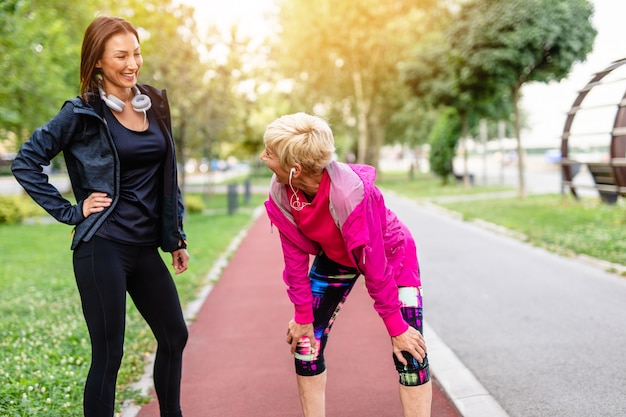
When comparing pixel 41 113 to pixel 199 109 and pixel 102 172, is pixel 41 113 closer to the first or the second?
pixel 199 109

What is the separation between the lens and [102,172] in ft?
8.11

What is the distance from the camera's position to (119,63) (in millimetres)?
2518

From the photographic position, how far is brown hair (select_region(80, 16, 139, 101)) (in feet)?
8.14

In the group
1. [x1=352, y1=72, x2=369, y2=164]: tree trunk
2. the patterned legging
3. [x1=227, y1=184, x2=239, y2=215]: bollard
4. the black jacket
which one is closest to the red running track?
the patterned legging

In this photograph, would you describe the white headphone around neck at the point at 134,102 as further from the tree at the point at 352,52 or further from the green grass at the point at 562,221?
the tree at the point at 352,52

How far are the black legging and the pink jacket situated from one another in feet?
1.96

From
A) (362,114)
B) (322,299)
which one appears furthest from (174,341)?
(362,114)

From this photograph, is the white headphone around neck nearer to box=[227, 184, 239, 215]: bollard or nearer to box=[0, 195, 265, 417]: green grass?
box=[0, 195, 265, 417]: green grass

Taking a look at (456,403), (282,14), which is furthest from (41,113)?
(282,14)

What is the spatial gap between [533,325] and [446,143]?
70.1ft

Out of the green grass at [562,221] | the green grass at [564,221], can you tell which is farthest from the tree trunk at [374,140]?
the green grass at [564,221]

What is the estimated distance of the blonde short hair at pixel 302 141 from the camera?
232 centimetres

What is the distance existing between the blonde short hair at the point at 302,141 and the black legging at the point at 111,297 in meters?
0.79

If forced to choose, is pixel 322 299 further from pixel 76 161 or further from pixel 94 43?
pixel 94 43
